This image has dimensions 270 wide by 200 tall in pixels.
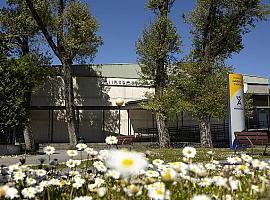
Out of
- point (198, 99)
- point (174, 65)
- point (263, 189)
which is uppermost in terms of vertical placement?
point (174, 65)

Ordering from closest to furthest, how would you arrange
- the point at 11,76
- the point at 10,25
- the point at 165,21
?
1. the point at 11,76
2. the point at 165,21
3. the point at 10,25

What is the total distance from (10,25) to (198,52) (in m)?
12.5

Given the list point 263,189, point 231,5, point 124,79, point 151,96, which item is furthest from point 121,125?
point 263,189

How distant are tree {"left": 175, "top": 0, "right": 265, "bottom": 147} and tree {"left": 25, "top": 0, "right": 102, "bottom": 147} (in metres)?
6.76

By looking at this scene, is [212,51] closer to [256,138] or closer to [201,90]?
[201,90]

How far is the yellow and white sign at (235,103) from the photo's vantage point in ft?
47.4

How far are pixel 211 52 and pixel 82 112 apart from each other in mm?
13601

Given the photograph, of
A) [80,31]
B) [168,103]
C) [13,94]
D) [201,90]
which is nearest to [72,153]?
[13,94]

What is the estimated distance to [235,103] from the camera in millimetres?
14750

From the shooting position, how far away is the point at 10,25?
23.7 meters

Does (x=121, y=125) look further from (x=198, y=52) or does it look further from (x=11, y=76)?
(x=11, y=76)

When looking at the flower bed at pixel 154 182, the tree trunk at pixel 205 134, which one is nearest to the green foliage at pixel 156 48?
the tree trunk at pixel 205 134

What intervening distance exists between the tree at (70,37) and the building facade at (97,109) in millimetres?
5824

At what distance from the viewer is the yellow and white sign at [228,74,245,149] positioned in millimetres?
14445
